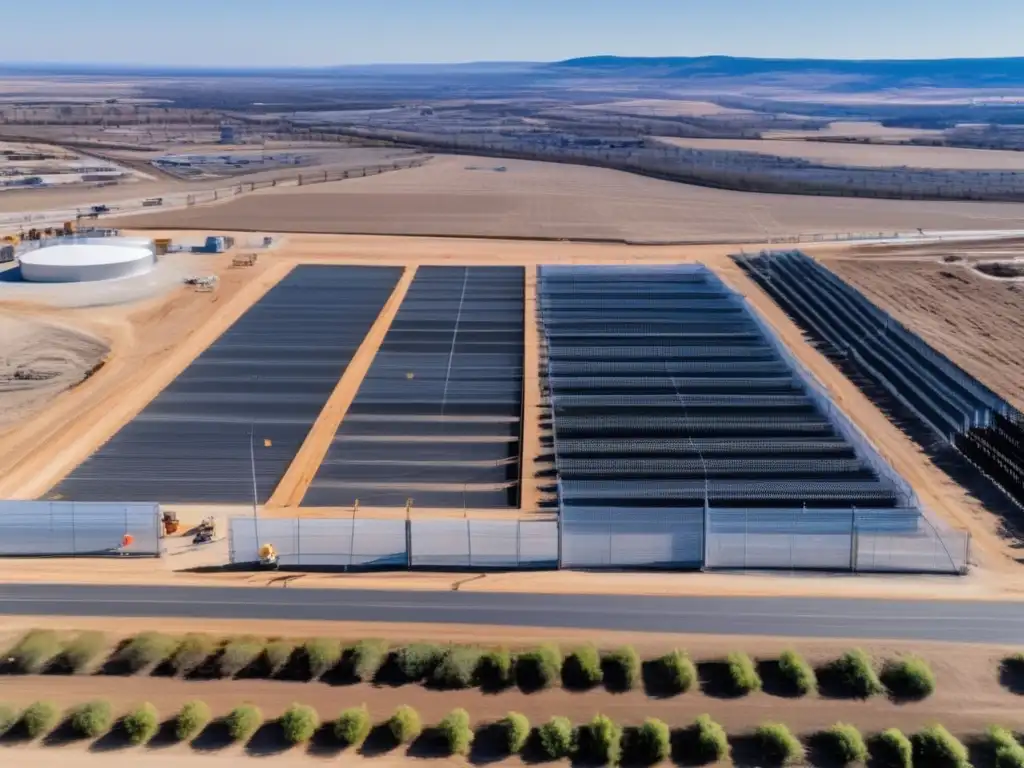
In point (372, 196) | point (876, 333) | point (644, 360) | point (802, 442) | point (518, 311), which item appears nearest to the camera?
point (802, 442)

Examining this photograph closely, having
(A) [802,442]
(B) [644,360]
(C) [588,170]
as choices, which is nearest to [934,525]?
(A) [802,442]

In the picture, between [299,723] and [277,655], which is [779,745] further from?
[277,655]

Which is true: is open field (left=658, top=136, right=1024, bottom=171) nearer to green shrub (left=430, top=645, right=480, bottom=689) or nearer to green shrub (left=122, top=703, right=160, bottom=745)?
green shrub (left=430, top=645, right=480, bottom=689)

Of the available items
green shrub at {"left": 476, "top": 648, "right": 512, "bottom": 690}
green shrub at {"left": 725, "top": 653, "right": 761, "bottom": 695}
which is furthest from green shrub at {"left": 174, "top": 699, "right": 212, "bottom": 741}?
green shrub at {"left": 725, "top": 653, "right": 761, "bottom": 695}

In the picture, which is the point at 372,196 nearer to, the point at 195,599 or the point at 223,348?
the point at 223,348


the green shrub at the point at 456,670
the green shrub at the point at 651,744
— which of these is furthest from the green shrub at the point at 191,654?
the green shrub at the point at 651,744

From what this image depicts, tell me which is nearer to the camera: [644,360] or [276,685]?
[276,685]

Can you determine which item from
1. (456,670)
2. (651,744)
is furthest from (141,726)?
Answer: (651,744)
